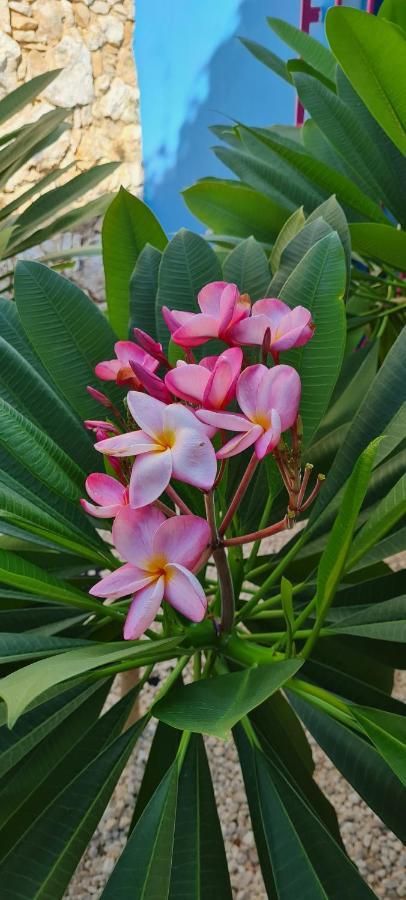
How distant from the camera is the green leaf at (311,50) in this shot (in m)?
0.99

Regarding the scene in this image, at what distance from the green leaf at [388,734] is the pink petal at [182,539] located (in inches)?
5.1

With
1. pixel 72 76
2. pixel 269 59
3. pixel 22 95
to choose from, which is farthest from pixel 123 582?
pixel 72 76

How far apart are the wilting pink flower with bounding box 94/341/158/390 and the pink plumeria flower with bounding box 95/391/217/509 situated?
8 centimetres

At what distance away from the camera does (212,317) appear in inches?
16.7

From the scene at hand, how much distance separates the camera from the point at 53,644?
0.42 metres

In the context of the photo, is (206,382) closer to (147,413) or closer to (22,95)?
A: (147,413)

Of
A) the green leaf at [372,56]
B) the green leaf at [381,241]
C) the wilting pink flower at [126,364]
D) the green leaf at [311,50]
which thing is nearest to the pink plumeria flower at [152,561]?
the wilting pink flower at [126,364]

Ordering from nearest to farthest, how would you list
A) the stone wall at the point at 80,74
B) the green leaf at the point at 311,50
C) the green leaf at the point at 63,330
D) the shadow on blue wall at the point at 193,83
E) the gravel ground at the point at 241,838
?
the green leaf at the point at 63,330, the green leaf at the point at 311,50, the gravel ground at the point at 241,838, the stone wall at the point at 80,74, the shadow on blue wall at the point at 193,83

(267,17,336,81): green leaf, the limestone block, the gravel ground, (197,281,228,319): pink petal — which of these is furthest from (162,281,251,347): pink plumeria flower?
the limestone block

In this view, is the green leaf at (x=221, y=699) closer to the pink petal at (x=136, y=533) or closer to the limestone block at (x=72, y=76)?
the pink petal at (x=136, y=533)

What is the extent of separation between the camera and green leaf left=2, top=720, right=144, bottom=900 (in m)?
0.43

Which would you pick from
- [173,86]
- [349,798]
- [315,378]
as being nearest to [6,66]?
[173,86]

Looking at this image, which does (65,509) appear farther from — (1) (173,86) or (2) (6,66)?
(1) (173,86)

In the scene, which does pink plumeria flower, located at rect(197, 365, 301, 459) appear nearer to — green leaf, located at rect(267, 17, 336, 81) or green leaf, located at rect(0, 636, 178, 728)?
green leaf, located at rect(0, 636, 178, 728)
